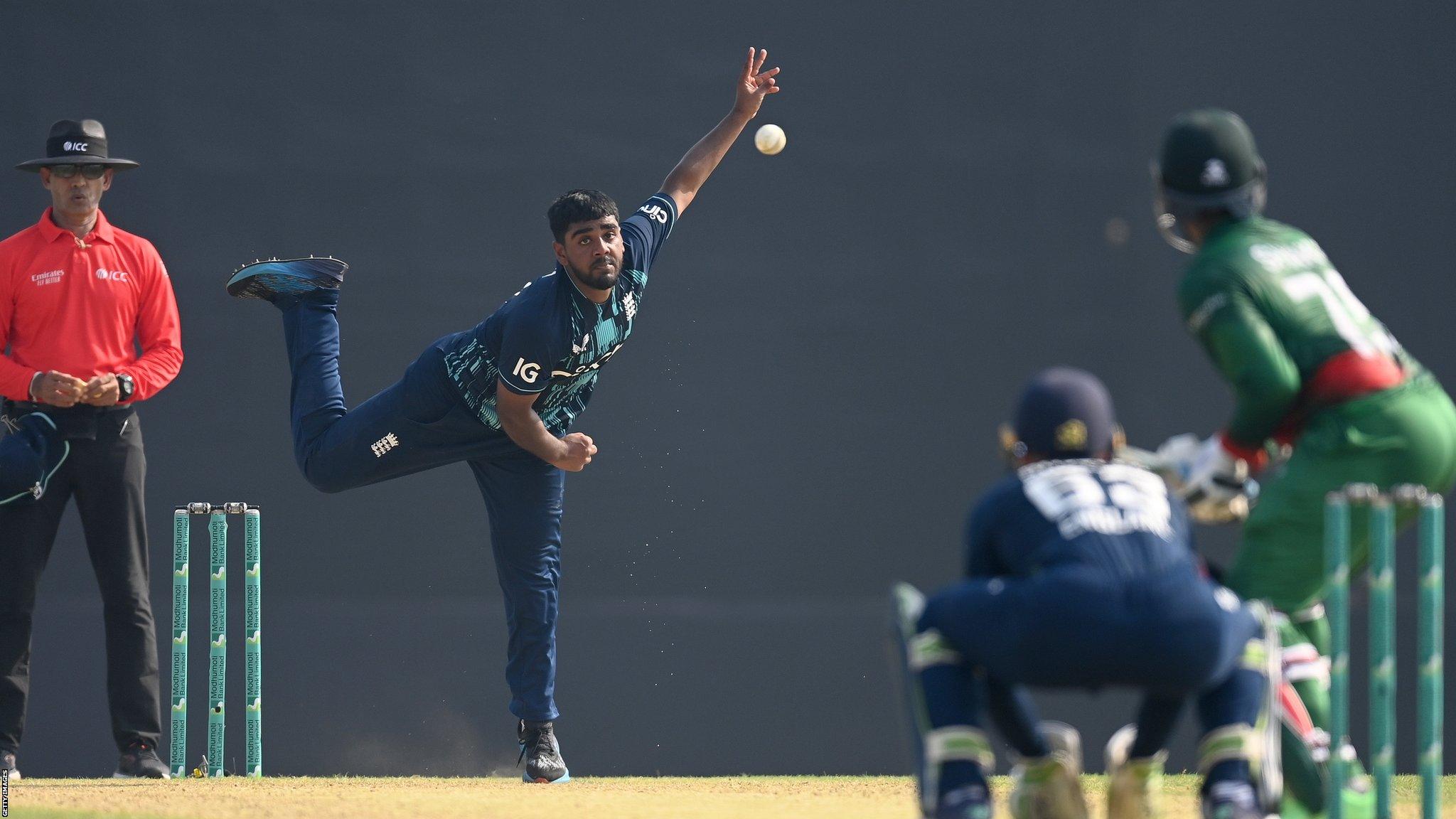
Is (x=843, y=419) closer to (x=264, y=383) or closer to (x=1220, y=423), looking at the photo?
(x=1220, y=423)

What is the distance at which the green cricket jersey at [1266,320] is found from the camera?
11.5 ft

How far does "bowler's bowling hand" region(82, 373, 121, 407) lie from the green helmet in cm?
330

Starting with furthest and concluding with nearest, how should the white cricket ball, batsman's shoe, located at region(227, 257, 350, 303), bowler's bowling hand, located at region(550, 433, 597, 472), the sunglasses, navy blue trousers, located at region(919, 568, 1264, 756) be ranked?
the white cricket ball < batsman's shoe, located at region(227, 257, 350, 303) < the sunglasses < bowler's bowling hand, located at region(550, 433, 597, 472) < navy blue trousers, located at region(919, 568, 1264, 756)

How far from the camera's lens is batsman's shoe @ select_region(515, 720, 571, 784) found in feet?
17.9

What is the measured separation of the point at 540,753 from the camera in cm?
545

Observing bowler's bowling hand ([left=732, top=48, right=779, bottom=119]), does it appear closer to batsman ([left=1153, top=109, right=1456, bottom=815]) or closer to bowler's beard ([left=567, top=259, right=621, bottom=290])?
bowler's beard ([left=567, top=259, right=621, bottom=290])

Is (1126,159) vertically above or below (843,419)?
above

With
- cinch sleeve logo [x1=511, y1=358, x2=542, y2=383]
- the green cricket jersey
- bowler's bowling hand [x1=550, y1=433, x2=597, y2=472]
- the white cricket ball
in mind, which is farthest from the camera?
the white cricket ball

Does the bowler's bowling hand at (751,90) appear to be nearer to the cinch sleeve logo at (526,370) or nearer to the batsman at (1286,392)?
the cinch sleeve logo at (526,370)

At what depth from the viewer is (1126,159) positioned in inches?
278

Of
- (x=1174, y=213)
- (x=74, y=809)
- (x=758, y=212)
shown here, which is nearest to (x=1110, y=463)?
(x=1174, y=213)

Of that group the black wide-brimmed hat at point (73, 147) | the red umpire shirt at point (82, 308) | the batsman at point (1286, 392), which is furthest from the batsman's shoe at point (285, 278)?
the batsman at point (1286, 392)

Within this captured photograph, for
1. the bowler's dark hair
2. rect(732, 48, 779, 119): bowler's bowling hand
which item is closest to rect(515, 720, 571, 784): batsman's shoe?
the bowler's dark hair

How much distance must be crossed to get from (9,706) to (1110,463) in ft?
12.3
